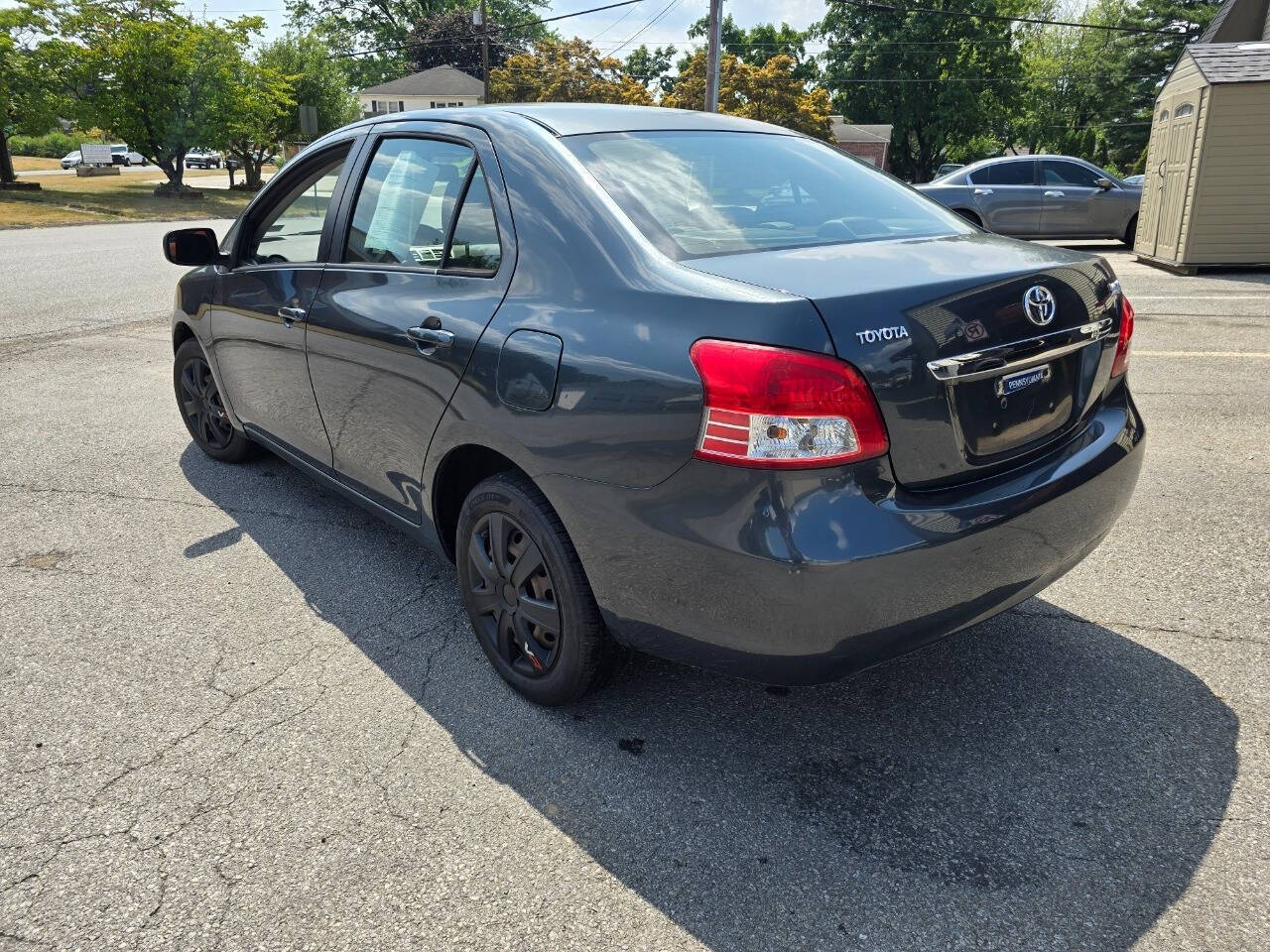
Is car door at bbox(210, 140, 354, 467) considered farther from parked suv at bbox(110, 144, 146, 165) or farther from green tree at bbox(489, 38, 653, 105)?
parked suv at bbox(110, 144, 146, 165)

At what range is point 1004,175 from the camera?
15172mm

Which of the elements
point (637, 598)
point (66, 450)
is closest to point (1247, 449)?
point (637, 598)

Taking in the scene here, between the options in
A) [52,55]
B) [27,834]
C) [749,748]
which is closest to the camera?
[27,834]

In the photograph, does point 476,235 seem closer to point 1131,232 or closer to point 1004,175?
point 1004,175

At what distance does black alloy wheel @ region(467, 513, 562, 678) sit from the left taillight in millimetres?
792

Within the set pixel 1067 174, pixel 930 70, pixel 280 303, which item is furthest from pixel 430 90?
pixel 280 303

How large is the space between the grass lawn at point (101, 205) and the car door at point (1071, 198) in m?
22.4

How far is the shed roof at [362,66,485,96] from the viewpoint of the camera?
6284 cm

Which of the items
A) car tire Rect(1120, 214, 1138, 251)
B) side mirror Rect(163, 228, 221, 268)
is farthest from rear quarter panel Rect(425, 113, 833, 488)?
car tire Rect(1120, 214, 1138, 251)

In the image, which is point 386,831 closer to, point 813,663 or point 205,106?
point 813,663

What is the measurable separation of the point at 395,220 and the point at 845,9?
65383 millimetres

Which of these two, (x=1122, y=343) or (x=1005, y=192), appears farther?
(x=1005, y=192)

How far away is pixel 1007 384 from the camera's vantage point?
7.53 ft

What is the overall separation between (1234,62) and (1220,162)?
49.4 inches
